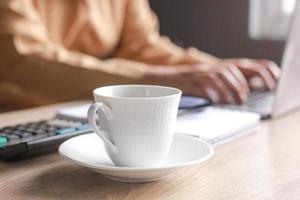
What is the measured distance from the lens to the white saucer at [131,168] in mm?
502

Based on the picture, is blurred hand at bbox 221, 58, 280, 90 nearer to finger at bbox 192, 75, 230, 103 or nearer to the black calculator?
finger at bbox 192, 75, 230, 103

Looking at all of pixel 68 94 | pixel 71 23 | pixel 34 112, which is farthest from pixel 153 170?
pixel 71 23

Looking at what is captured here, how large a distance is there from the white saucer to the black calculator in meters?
0.03

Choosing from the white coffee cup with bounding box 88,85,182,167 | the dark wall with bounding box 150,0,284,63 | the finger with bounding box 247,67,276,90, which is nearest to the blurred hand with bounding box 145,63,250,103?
the finger with bounding box 247,67,276,90

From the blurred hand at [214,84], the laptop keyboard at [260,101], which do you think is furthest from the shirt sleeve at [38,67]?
the laptop keyboard at [260,101]

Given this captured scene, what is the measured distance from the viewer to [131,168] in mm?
496

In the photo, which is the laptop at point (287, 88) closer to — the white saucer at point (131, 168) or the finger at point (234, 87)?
the finger at point (234, 87)

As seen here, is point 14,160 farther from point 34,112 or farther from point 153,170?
point 34,112

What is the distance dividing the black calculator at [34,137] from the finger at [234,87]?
366 millimetres

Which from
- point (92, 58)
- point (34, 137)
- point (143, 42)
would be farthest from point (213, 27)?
point (34, 137)

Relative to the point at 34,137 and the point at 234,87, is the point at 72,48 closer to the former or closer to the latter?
the point at 234,87

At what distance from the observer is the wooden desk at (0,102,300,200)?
498 millimetres

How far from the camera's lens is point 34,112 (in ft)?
3.07

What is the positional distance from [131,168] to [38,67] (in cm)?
78
